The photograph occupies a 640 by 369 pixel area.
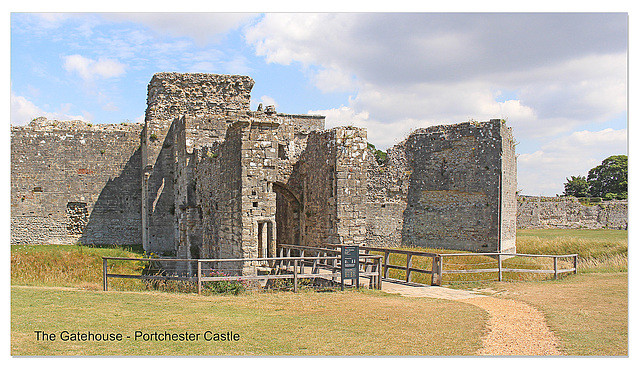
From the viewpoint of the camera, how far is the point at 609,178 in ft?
133

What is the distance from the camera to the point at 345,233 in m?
15.3

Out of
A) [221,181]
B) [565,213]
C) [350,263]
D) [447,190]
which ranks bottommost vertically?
[350,263]

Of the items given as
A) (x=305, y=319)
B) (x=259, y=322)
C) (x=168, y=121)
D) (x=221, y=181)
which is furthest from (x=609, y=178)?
(x=259, y=322)

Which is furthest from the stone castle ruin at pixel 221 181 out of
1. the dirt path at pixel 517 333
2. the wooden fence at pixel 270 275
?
the dirt path at pixel 517 333

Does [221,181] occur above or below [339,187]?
above

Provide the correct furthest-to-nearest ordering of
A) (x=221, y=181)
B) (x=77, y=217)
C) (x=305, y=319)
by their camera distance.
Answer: (x=77, y=217)
(x=221, y=181)
(x=305, y=319)

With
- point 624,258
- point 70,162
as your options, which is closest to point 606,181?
point 624,258

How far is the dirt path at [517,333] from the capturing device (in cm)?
707

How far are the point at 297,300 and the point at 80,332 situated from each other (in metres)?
3.95

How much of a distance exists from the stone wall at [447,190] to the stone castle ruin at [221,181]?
0.15 ft

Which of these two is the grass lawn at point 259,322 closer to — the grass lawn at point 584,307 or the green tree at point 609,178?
the grass lawn at point 584,307

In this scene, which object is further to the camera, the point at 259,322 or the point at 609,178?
the point at 609,178

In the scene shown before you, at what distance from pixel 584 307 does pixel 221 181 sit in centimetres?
917

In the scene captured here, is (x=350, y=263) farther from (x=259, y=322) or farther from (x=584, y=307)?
(x=584, y=307)
